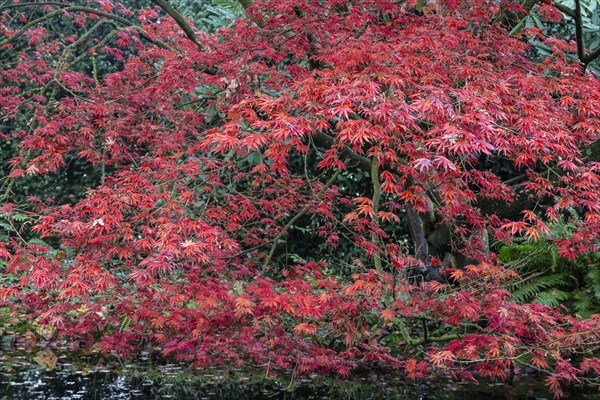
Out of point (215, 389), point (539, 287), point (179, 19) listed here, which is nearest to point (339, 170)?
point (215, 389)

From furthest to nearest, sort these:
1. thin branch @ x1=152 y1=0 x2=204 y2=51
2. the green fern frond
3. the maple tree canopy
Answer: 1. the green fern frond
2. thin branch @ x1=152 y1=0 x2=204 y2=51
3. the maple tree canopy

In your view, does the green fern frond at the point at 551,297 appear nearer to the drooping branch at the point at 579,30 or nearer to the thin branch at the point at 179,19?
the drooping branch at the point at 579,30

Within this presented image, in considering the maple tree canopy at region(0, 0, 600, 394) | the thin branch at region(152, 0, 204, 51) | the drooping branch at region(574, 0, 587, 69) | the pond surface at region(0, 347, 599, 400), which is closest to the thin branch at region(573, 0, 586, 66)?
the drooping branch at region(574, 0, 587, 69)

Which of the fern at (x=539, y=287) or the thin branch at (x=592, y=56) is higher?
the thin branch at (x=592, y=56)

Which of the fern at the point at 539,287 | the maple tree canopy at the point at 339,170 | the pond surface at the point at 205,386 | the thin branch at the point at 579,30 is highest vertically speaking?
the thin branch at the point at 579,30

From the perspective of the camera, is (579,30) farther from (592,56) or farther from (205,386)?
(205,386)

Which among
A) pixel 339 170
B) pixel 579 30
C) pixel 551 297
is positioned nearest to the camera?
pixel 339 170

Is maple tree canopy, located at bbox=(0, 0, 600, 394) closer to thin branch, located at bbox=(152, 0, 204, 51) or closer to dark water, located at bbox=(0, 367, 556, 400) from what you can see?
thin branch, located at bbox=(152, 0, 204, 51)

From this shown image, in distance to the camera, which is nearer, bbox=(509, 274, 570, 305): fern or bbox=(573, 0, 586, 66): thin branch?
bbox=(573, 0, 586, 66): thin branch

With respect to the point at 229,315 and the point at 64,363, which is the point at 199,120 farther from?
the point at 64,363

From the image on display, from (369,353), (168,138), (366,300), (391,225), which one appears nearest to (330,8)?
(168,138)

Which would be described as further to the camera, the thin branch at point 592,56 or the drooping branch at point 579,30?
the thin branch at point 592,56

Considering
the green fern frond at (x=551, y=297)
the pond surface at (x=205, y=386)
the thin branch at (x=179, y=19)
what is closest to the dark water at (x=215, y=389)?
the pond surface at (x=205, y=386)

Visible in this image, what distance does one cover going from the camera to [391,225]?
7512 mm
